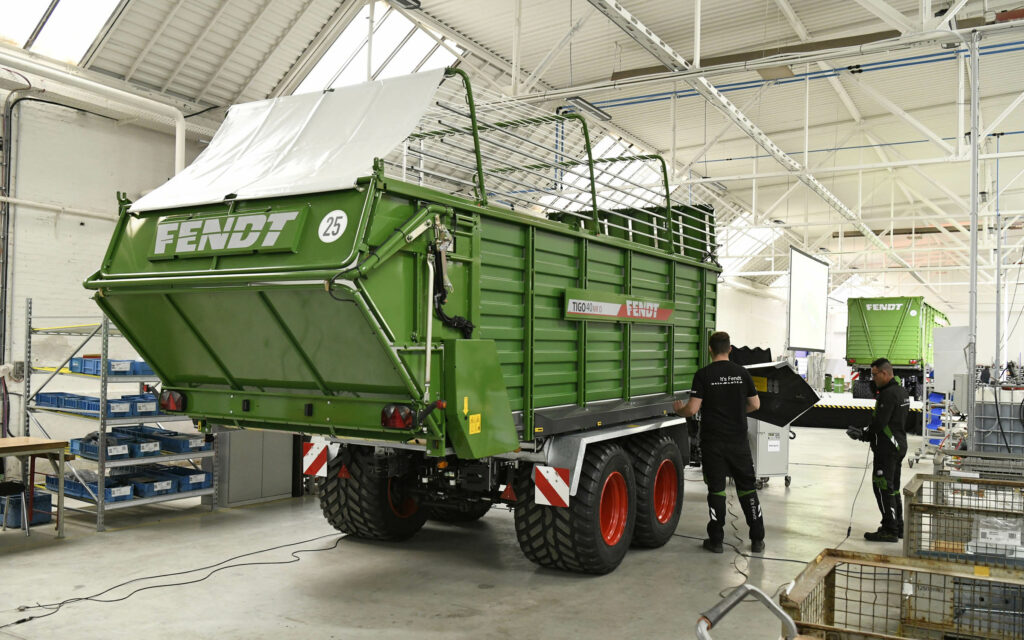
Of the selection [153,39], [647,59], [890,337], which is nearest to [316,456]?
[153,39]

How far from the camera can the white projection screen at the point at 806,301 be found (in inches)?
402

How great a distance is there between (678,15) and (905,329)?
13.0 metres

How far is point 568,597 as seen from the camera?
550 centimetres

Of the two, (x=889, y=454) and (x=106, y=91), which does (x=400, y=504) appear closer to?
(x=889, y=454)

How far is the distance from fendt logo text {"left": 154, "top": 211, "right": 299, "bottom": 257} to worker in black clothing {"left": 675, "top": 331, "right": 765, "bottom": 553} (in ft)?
12.9

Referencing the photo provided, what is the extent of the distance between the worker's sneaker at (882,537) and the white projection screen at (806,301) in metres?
3.15

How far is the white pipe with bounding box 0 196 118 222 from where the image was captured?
10453 millimetres

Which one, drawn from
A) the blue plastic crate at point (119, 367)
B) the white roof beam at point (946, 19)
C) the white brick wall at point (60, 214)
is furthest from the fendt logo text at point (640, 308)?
the white brick wall at point (60, 214)

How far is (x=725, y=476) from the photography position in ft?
22.5

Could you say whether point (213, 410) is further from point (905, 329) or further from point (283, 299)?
point (905, 329)

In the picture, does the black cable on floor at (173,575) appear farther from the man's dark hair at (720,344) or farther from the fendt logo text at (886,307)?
the fendt logo text at (886,307)

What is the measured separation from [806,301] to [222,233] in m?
8.38

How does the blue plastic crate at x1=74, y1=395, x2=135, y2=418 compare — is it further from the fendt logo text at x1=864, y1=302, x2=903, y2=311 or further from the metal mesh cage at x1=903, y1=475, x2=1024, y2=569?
the fendt logo text at x1=864, y1=302, x2=903, y2=311

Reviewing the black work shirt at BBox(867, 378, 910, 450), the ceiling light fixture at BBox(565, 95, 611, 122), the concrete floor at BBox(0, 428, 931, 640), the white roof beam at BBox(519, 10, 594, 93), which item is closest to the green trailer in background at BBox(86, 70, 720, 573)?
the concrete floor at BBox(0, 428, 931, 640)
